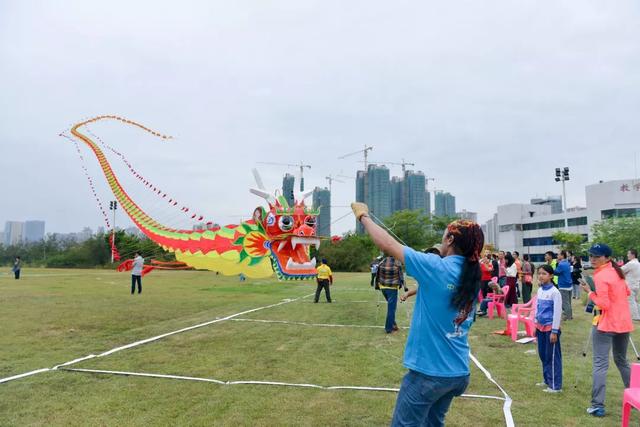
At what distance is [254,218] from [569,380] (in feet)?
Answer: 63.1

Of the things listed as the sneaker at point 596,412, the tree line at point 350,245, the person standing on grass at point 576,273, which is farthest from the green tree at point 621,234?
the sneaker at point 596,412

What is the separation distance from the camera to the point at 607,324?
460 cm

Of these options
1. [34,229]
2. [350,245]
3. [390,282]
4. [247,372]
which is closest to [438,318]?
[247,372]

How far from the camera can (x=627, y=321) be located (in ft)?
15.0

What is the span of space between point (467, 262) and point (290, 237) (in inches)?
794

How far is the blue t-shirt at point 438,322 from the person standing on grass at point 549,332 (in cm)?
329

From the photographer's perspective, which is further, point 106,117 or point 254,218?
point 106,117

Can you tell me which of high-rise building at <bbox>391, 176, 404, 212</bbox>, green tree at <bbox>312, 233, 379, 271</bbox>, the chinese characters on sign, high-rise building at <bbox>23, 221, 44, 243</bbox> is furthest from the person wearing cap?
high-rise building at <bbox>23, 221, 44, 243</bbox>

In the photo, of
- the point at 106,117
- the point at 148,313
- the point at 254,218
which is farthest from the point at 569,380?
the point at 106,117

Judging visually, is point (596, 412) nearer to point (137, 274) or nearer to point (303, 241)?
point (137, 274)

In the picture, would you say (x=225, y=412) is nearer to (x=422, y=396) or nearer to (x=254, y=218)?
(x=422, y=396)

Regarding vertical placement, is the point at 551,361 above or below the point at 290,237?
below

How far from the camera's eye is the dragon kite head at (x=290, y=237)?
883 inches

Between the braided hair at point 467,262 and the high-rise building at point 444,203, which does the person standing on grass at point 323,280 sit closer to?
the braided hair at point 467,262
